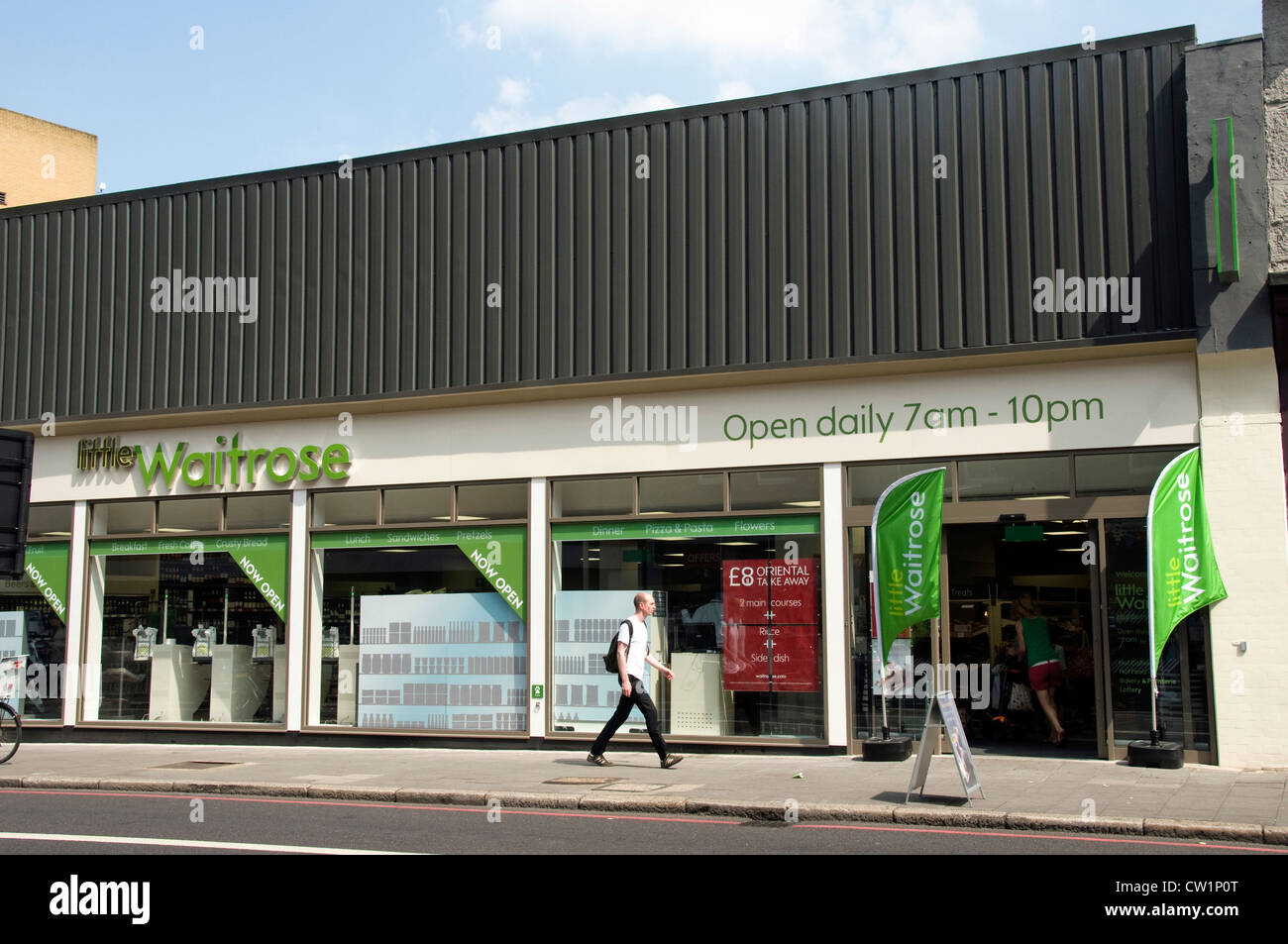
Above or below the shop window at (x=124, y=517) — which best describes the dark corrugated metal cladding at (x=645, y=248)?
above

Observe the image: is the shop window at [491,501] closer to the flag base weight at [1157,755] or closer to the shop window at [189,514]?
the shop window at [189,514]

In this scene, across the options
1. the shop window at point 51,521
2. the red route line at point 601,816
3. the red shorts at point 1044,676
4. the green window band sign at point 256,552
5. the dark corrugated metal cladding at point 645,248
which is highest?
the dark corrugated metal cladding at point 645,248

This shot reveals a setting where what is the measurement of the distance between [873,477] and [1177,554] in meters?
3.51

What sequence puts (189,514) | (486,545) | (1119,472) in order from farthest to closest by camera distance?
(189,514) < (486,545) < (1119,472)

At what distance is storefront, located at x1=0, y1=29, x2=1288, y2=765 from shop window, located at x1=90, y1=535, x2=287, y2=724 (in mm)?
62

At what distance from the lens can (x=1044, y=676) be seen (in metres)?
15.0

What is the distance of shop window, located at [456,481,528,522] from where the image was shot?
16.7m

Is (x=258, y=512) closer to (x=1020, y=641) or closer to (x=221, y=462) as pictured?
(x=221, y=462)

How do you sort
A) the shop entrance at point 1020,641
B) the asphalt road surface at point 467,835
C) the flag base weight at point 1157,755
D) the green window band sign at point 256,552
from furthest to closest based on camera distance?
the green window band sign at point 256,552 < the shop entrance at point 1020,641 < the flag base weight at point 1157,755 < the asphalt road surface at point 467,835

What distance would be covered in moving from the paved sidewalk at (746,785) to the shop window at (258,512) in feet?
11.1

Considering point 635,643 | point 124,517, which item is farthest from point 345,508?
point 635,643

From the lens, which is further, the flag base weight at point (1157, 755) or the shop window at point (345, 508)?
the shop window at point (345, 508)

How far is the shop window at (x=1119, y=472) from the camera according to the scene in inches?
540

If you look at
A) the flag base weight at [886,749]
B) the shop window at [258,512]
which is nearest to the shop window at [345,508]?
the shop window at [258,512]
